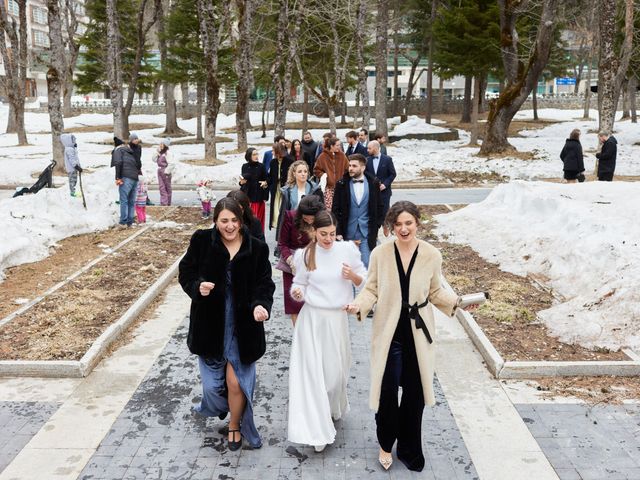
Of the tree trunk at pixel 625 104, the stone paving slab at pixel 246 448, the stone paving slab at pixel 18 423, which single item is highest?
the tree trunk at pixel 625 104

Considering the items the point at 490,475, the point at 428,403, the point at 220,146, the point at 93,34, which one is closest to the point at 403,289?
the point at 428,403

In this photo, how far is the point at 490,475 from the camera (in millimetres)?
4547

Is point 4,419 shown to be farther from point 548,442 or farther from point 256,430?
point 548,442

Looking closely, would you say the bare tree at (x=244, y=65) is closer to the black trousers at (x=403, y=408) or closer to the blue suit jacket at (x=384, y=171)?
the blue suit jacket at (x=384, y=171)

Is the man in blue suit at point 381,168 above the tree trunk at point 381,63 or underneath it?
underneath

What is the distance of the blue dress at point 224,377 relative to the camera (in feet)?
15.1

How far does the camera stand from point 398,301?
4.36m

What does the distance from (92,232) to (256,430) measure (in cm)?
912

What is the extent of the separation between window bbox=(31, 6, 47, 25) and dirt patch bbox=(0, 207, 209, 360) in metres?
80.1

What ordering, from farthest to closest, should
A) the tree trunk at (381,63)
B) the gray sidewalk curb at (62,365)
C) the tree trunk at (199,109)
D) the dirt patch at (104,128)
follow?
the dirt patch at (104,128)
the tree trunk at (199,109)
the tree trunk at (381,63)
the gray sidewalk curb at (62,365)

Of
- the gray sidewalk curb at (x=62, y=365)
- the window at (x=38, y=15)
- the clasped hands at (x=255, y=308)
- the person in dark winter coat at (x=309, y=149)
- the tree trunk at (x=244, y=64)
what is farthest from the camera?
the window at (x=38, y=15)

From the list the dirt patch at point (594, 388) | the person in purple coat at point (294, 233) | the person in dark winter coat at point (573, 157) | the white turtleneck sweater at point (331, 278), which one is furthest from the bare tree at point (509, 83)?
the white turtleneck sweater at point (331, 278)

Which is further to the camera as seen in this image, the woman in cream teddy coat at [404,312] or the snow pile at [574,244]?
the snow pile at [574,244]

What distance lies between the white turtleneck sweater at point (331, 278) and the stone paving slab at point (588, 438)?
197cm
